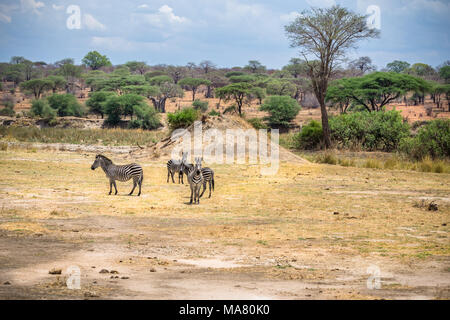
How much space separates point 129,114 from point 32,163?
1731 inches

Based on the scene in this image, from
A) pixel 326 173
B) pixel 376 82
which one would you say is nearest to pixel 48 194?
pixel 326 173

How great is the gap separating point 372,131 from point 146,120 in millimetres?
31147

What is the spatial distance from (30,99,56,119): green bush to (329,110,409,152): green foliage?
1490 inches

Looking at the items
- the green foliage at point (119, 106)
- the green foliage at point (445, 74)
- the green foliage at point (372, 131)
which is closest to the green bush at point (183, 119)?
the green foliage at point (372, 131)

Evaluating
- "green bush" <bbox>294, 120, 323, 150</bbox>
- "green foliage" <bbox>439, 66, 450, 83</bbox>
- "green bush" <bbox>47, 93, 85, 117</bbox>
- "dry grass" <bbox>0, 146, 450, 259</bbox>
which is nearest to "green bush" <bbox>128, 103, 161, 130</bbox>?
"green bush" <bbox>47, 93, 85, 117</bbox>

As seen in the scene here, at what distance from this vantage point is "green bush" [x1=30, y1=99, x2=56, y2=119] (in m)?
62.9

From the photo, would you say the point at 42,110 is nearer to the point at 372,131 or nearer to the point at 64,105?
the point at 64,105

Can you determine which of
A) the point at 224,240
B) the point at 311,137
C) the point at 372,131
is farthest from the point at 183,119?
the point at 224,240

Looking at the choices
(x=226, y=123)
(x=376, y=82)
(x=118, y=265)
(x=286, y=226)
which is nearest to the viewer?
(x=118, y=265)

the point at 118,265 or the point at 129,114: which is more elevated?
the point at 129,114

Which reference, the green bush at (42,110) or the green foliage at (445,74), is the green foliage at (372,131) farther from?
the green foliage at (445,74)

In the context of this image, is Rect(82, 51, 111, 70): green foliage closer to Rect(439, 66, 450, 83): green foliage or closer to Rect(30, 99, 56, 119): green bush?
Rect(30, 99, 56, 119): green bush
